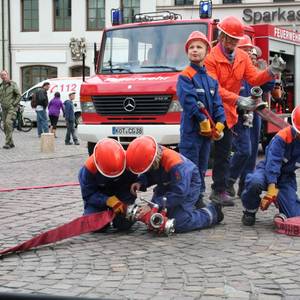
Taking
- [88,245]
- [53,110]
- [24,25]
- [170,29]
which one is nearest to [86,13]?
[24,25]

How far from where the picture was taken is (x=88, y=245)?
5500mm

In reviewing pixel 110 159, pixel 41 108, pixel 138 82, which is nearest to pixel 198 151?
pixel 110 159

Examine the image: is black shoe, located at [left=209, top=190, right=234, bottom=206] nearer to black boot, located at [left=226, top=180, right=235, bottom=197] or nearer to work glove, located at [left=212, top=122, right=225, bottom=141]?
black boot, located at [left=226, top=180, right=235, bottom=197]

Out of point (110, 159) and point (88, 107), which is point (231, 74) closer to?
point (110, 159)

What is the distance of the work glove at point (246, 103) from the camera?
23.5 ft

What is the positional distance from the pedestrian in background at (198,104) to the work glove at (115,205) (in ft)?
3.36

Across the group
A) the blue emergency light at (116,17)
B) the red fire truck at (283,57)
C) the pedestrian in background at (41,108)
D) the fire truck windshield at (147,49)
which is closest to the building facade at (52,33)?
the pedestrian in background at (41,108)

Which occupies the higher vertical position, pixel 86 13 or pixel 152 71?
pixel 86 13

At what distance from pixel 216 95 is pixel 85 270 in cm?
285

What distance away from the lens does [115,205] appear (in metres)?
5.71

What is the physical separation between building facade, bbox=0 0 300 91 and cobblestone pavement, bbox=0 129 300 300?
28594 millimetres

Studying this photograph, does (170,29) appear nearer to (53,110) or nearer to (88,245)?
(88,245)

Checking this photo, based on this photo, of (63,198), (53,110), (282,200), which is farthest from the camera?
(53,110)

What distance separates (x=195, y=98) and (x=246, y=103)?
0.82 meters
